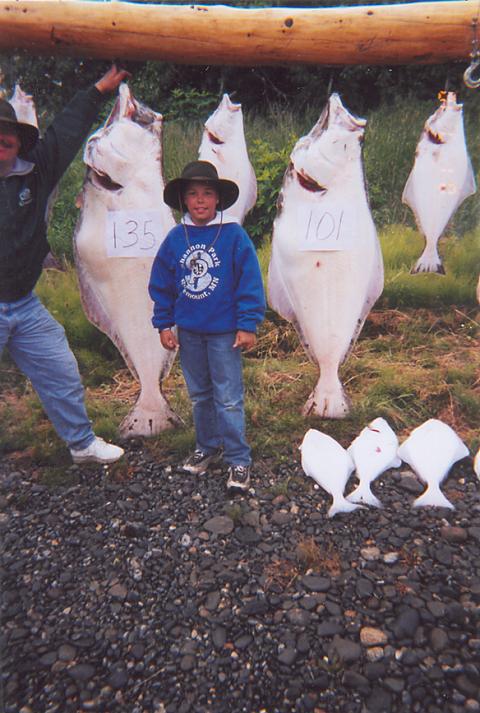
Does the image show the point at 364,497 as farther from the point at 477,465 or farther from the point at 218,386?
the point at 218,386

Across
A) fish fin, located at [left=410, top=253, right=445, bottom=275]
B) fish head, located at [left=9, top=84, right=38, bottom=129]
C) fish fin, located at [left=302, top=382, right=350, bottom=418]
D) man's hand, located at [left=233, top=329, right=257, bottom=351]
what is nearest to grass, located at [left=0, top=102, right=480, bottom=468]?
fish fin, located at [left=302, top=382, right=350, bottom=418]

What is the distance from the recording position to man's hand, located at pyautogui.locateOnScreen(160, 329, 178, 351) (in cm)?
246

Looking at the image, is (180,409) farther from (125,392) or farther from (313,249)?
(313,249)

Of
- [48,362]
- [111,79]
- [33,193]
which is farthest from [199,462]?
[111,79]

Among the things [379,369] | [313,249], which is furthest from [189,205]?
[379,369]

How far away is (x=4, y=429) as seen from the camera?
2.69 metres

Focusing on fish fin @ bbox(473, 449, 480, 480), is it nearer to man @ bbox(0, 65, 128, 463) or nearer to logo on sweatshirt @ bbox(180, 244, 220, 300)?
logo on sweatshirt @ bbox(180, 244, 220, 300)

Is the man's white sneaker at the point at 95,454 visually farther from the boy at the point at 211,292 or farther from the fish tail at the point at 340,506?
the fish tail at the point at 340,506

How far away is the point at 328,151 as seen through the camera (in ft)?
8.20

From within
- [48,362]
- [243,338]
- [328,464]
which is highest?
[243,338]

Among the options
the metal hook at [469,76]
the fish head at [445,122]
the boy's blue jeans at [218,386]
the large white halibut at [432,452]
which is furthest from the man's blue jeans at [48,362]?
the metal hook at [469,76]

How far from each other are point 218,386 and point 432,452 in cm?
104

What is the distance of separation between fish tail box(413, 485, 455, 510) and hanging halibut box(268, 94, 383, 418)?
0.55 metres

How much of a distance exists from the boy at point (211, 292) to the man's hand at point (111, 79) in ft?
1.59
